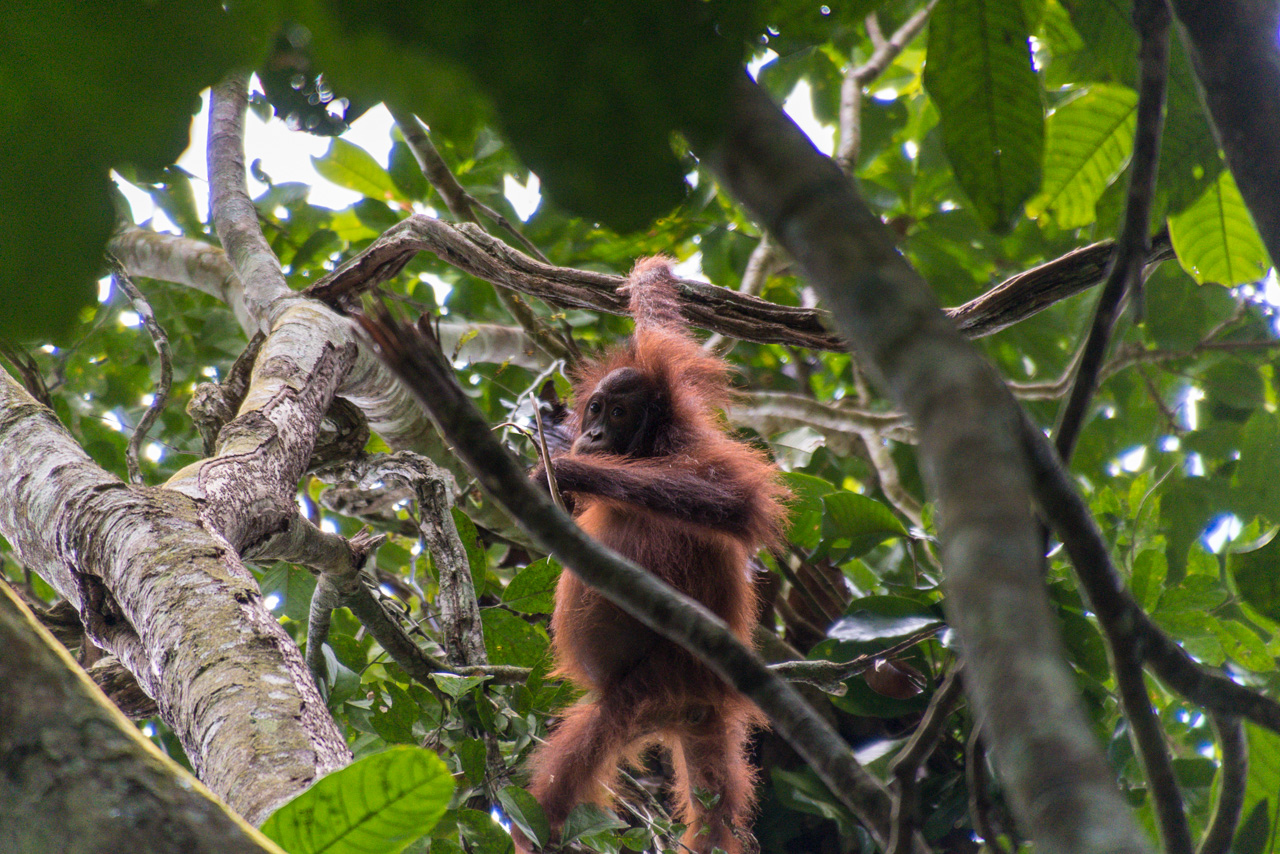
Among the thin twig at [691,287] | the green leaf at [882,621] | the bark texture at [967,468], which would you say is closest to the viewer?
the bark texture at [967,468]

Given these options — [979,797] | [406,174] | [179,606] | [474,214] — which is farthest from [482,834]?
[406,174]

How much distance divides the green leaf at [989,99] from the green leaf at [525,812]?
1.56m

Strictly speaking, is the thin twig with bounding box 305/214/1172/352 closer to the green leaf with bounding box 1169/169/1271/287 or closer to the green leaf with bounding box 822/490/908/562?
the green leaf with bounding box 1169/169/1271/287

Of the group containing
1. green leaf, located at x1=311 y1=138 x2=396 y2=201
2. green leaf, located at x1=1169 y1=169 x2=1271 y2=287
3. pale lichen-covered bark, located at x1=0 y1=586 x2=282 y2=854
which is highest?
green leaf, located at x1=311 y1=138 x2=396 y2=201

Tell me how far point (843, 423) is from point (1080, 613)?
5.13 ft

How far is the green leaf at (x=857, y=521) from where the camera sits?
117 inches

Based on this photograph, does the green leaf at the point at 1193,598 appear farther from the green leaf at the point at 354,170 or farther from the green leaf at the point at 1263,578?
the green leaf at the point at 354,170

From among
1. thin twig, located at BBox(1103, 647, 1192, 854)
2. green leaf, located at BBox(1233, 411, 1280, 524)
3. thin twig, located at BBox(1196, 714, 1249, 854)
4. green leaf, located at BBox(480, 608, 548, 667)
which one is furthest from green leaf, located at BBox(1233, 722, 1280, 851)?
green leaf, located at BBox(1233, 411, 1280, 524)

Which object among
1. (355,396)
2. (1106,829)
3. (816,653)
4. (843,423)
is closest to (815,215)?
(1106,829)

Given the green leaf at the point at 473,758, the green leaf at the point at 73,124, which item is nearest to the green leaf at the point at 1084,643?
the green leaf at the point at 473,758

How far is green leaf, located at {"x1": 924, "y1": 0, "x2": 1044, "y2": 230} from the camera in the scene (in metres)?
0.96

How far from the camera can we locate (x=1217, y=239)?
1580 mm

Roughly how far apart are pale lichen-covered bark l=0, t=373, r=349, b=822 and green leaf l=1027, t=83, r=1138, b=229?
5.25 ft

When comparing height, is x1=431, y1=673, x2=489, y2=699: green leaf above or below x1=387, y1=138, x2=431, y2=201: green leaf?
below
